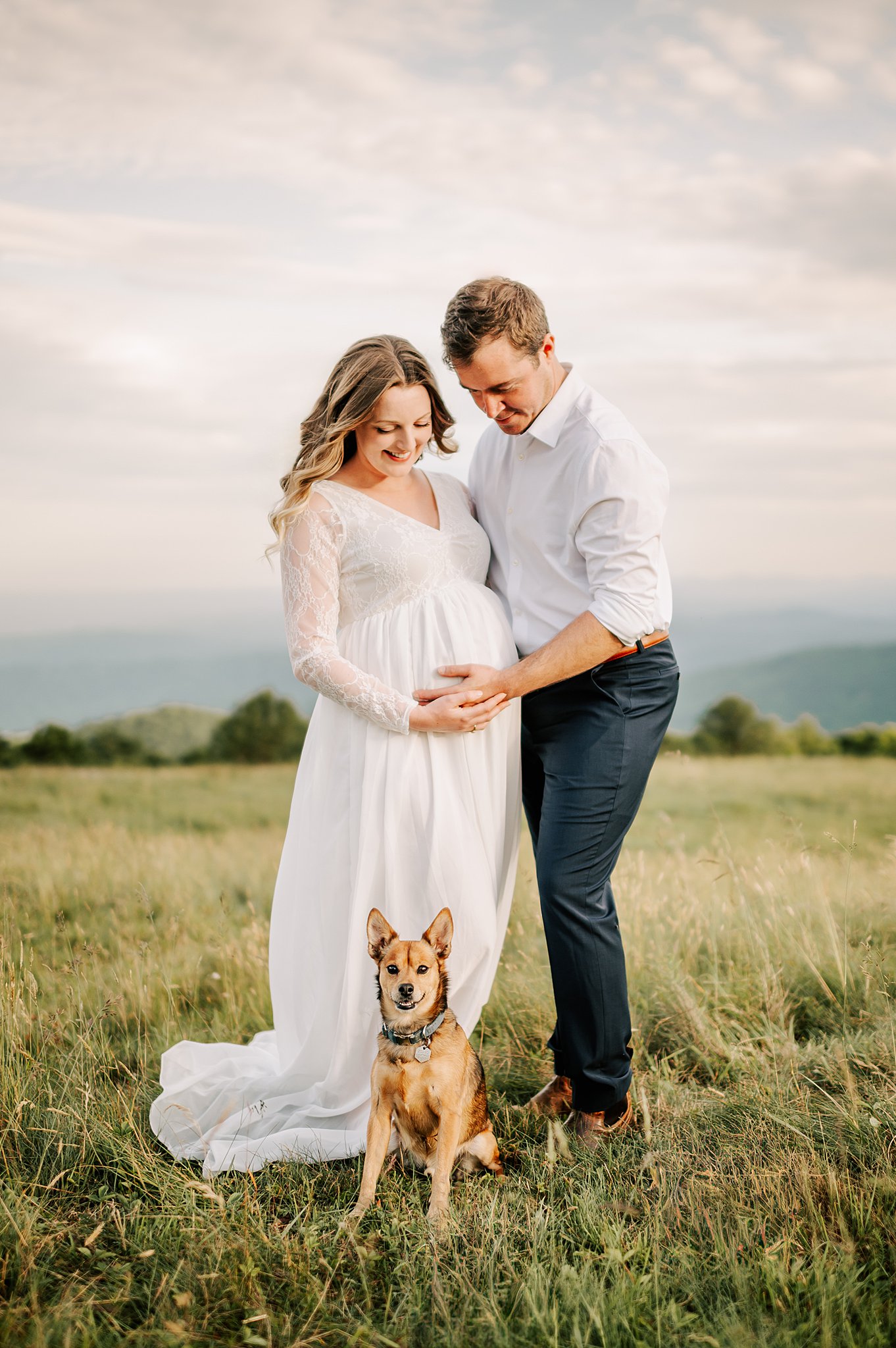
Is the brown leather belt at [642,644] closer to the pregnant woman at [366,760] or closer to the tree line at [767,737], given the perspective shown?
the pregnant woman at [366,760]

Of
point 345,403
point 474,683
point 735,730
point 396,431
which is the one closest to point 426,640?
point 474,683

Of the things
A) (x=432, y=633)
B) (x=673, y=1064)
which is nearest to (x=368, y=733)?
(x=432, y=633)

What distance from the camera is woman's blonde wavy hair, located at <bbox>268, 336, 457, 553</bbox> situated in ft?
12.6

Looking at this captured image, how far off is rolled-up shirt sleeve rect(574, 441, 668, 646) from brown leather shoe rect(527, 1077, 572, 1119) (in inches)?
75.3

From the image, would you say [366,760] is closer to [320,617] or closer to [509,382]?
[320,617]

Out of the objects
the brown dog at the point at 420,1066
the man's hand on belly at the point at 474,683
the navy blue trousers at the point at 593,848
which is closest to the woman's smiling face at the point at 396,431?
the man's hand on belly at the point at 474,683

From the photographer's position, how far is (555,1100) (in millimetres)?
4152

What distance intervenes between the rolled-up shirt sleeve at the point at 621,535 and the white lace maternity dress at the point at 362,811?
0.50m

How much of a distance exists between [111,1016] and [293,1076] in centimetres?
133

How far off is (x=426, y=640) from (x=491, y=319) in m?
1.23

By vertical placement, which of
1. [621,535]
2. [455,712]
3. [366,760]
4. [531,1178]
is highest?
[621,535]

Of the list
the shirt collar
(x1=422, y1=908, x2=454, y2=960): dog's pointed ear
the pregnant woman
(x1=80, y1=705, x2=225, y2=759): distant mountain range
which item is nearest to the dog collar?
(x1=422, y1=908, x2=454, y2=960): dog's pointed ear

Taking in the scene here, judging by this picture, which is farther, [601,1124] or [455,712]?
[601,1124]

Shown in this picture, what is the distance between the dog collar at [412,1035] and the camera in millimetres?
3369
